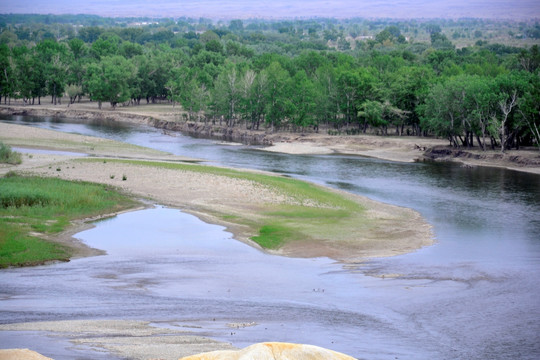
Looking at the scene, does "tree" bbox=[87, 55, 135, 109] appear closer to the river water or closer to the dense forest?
the dense forest

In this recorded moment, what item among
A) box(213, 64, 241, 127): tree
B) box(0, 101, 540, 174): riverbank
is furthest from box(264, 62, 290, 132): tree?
box(213, 64, 241, 127): tree

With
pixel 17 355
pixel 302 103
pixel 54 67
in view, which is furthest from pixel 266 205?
pixel 54 67

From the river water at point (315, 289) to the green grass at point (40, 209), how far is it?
5.80ft

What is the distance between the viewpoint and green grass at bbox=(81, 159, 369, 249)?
41750mm

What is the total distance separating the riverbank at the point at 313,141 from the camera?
253 feet

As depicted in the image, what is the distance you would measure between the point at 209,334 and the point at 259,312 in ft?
13.4

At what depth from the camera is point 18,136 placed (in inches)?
3233

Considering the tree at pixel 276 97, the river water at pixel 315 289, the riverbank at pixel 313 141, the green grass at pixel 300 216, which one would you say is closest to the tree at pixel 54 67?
the riverbank at pixel 313 141

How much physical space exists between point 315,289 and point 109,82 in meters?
97.1

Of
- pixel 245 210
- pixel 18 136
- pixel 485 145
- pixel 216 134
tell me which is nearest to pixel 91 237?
pixel 245 210

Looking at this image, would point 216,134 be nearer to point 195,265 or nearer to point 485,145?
point 485,145

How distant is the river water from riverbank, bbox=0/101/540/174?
91.0ft

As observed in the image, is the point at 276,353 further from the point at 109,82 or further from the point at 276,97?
the point at 109,82

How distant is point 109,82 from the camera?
397 feet
